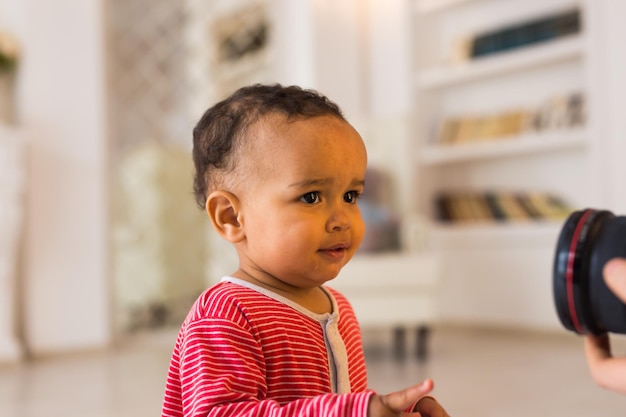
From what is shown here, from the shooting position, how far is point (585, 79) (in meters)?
3.14

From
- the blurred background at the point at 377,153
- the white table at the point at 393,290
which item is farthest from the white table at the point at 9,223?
the white table at the point at 393,290

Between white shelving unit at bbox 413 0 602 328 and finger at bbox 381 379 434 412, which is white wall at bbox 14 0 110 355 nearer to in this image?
white shelving unit at bbox 413 0 602 328

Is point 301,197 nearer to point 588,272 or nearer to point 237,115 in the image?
point 237,115

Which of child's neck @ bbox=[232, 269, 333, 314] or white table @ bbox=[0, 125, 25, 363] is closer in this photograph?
child's neck @ bbox=[232, 269, 333, 314]

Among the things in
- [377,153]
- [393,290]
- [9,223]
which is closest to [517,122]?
[377,153]

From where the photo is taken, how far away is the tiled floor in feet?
5.95

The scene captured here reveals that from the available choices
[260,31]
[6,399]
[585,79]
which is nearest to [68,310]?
[6,399]

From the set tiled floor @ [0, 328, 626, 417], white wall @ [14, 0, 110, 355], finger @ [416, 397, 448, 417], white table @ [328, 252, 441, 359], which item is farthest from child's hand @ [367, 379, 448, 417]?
white wall @ [14, 0, 110, 355]

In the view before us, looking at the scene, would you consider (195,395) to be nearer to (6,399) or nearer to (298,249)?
(298,249)

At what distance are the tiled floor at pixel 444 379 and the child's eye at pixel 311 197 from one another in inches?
44.4

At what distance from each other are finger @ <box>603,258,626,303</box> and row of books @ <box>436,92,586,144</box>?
102 inches

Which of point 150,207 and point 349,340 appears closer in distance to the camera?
point 349,340

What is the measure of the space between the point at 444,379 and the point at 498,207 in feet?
4.70

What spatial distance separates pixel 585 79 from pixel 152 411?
2.36 meters
